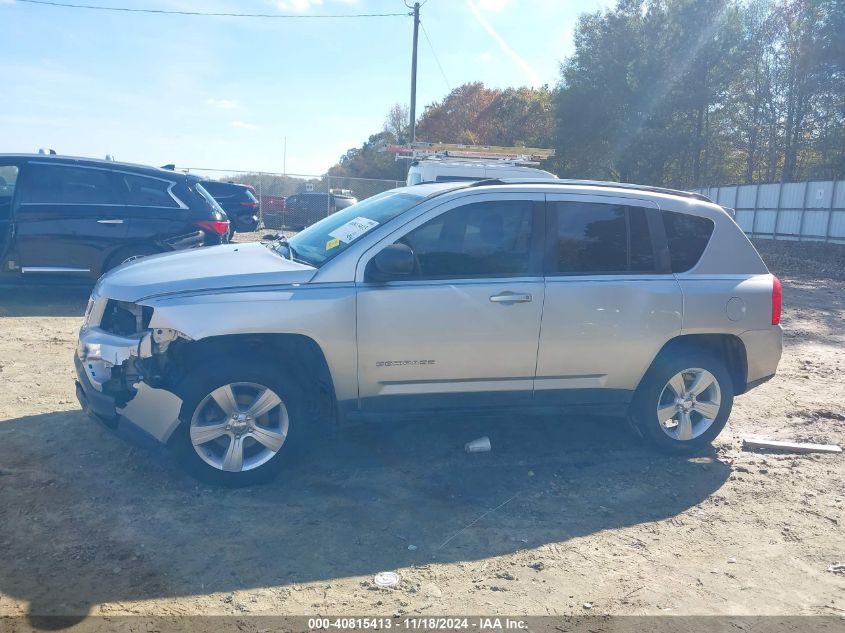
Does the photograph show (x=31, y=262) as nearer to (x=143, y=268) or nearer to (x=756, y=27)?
(x=143, y=268)

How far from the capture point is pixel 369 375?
450 centimetres

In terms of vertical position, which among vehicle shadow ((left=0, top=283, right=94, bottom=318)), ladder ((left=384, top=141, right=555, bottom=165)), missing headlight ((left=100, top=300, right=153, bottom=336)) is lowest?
vehicle shadow ((left=0, top=283, right=94, bottom=318))

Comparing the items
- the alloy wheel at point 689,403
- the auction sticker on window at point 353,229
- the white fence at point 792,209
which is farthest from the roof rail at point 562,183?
the white fence at point 792,209

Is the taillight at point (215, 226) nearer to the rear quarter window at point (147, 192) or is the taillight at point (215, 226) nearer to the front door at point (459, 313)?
the rear quarter window at point (147, 192)

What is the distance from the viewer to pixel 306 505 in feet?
13.9

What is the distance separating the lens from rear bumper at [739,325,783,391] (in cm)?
528

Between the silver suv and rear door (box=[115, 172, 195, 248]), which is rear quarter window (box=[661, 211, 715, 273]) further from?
rear door (box=[115, 172, 195, 248])

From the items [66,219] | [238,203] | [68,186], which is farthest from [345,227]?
[238,203]

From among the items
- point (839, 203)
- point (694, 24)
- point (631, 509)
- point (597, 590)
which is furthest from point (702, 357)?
point (694, 24)

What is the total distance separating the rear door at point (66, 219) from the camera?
9.12 meters

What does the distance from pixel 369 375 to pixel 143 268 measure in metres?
1.69

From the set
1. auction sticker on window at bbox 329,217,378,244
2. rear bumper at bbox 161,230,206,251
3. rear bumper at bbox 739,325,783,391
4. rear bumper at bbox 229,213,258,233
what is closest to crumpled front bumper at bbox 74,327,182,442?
auction sticker on window at bbox 329,217,378,244

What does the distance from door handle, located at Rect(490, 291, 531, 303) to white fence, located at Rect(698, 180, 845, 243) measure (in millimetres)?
22341

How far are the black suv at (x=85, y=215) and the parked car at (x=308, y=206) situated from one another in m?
15.6
